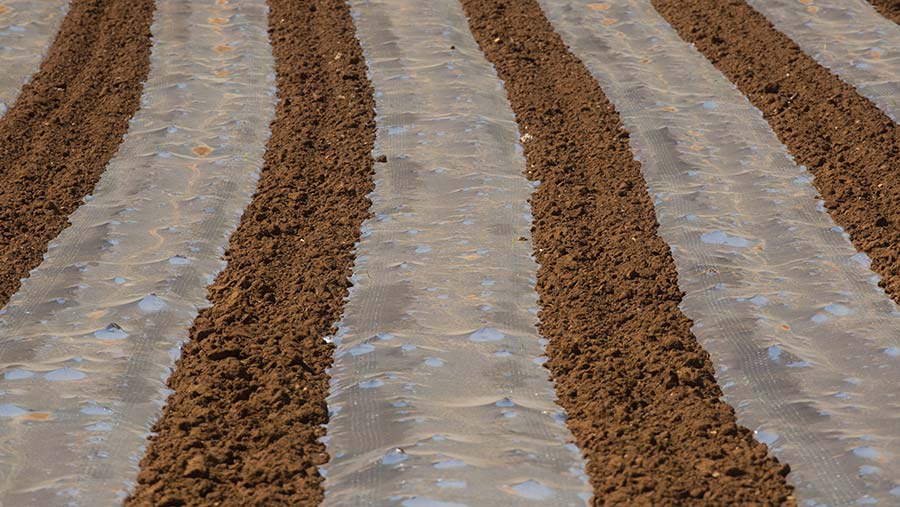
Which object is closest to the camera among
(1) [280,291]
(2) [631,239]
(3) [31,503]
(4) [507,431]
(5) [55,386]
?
(3) [31,503]

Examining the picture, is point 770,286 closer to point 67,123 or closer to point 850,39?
point 850,39

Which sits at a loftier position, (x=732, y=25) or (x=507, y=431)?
(x=732, y=25)

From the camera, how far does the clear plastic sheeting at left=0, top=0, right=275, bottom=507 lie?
10.8 ft

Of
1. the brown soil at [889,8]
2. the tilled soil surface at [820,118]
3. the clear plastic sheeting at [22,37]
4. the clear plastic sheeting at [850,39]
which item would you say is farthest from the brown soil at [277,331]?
the brown soil at [889,8]

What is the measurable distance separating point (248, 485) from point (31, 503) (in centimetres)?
67

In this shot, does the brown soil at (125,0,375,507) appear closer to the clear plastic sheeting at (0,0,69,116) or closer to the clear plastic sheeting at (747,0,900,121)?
the clear plastic sheeting at (0,0,69,116)

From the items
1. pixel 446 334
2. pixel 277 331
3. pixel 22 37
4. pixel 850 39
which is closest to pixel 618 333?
pixel 446 334

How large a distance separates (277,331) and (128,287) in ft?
2.69

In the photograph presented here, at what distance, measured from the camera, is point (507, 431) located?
3.37 meters

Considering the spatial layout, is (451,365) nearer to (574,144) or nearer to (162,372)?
(162,372)

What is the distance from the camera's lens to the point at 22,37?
7.54 meters

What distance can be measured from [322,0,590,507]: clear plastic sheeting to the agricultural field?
14mm

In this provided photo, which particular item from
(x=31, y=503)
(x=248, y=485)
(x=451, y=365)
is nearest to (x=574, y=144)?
A: (x=451, y=365)

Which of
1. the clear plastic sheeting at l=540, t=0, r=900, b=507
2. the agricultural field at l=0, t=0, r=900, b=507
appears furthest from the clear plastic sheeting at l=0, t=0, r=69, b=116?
the clear plastic sheeting at l=540, t=0, r=900, b=507
